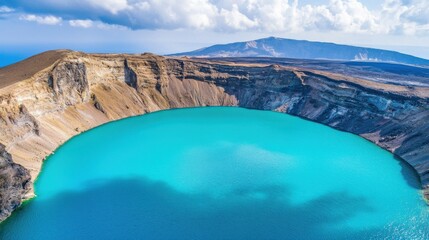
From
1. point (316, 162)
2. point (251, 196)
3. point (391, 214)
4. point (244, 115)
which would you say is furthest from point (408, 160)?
point (244, 115)

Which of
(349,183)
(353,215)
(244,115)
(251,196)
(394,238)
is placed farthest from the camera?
(244,115)

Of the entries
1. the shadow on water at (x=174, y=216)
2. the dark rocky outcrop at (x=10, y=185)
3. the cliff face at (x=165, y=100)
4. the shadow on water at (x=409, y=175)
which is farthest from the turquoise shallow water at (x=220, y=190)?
the cliff face at (x=165, y=100)

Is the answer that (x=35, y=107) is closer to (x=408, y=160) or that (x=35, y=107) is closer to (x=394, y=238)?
(x=394, y=238)

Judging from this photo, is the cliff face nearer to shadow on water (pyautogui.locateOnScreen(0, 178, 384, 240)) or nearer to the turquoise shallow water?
the turquoise shallow water

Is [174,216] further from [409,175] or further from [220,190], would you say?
[409,175]

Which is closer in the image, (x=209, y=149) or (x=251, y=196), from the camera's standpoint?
(x=251, y=196)

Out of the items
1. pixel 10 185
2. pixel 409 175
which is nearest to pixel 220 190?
pixel 10 185

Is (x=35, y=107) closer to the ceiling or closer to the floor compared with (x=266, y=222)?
closer to the ceiling
